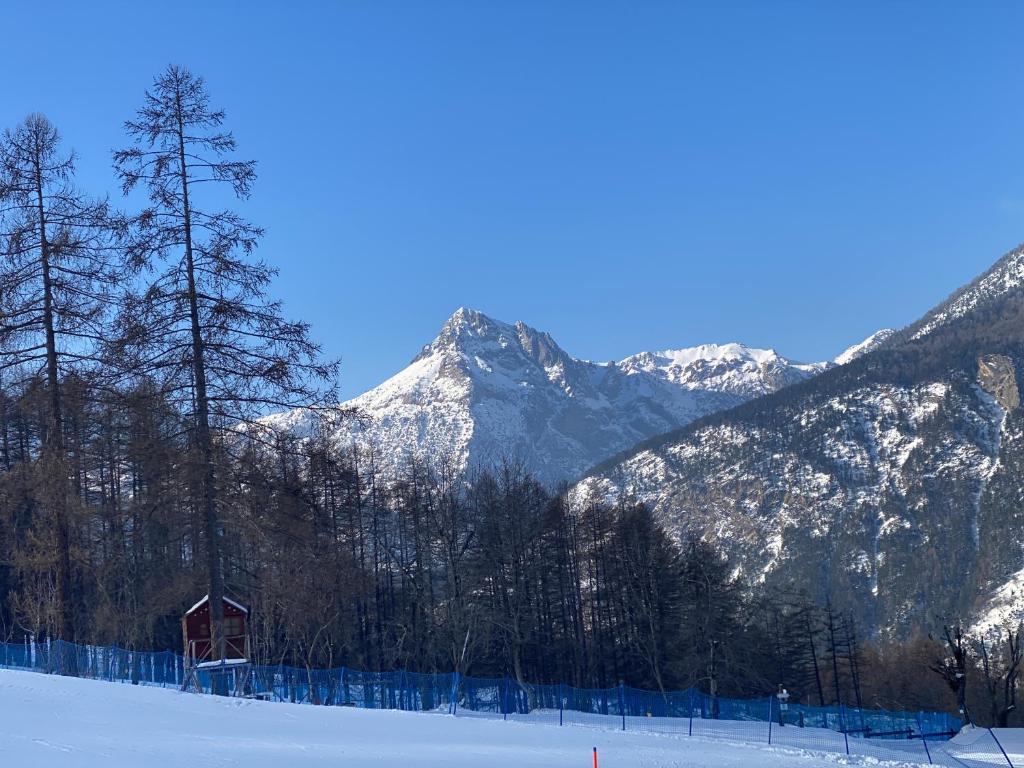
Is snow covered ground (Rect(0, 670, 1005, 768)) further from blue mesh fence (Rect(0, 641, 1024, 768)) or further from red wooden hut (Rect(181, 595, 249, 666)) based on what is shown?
red wooden hut (Rect(181, 595, 249, 666))

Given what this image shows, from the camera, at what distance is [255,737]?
17.8 metres

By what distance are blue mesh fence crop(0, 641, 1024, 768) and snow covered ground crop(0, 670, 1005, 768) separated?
15.1ft

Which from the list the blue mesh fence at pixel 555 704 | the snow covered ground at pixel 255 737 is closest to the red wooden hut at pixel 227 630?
the blue mesh fence at pixel 555 704

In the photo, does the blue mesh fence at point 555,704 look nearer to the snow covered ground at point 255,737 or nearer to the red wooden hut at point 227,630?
the red wooden hut at point 227,630

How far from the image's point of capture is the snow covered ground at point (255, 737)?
48.8 ft

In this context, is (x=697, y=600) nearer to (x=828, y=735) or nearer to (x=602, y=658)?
(x=602, y=658)

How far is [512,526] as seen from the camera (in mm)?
54719

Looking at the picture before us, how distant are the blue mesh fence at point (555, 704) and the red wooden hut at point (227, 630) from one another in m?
0.58

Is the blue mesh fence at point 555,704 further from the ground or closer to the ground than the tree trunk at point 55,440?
closer to the ground

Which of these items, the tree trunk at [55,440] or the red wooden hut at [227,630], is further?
the red wooden hut at [227,630]

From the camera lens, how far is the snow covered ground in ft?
48.8

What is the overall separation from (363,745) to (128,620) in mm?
24434

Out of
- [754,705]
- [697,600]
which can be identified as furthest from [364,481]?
[754,705]

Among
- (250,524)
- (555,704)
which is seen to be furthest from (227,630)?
(555,704)
